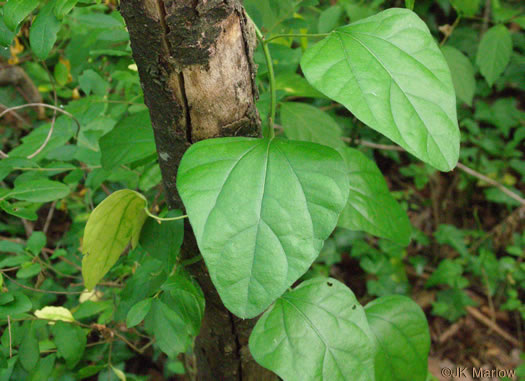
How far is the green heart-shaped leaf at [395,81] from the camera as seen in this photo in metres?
0.59

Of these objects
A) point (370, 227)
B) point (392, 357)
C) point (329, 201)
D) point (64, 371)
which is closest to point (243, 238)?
point (329, 201)

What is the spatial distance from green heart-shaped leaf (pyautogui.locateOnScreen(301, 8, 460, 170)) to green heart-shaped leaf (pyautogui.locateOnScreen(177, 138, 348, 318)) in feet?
0.37

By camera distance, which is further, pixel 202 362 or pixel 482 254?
pixel 482 254

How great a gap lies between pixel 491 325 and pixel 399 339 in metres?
1.67

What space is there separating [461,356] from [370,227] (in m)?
1.69

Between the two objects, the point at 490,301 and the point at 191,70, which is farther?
the point at 490,301

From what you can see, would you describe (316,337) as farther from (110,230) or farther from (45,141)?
(45,141)

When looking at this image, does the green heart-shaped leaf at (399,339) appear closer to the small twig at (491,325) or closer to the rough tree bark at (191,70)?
the rough tree bark at (191,70)

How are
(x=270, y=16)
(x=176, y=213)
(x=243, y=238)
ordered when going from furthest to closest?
(x=270, y=16)
(x=176, y=213)
(x=243, y=238)

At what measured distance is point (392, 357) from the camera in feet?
3.36

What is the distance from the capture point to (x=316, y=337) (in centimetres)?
84

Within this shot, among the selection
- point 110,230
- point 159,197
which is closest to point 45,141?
point 159,197

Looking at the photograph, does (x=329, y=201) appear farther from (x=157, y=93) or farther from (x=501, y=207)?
(x=501, y=207)

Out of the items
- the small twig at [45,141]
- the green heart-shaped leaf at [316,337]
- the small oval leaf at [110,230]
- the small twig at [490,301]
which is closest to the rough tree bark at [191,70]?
the small oval leaf at [110,230]
